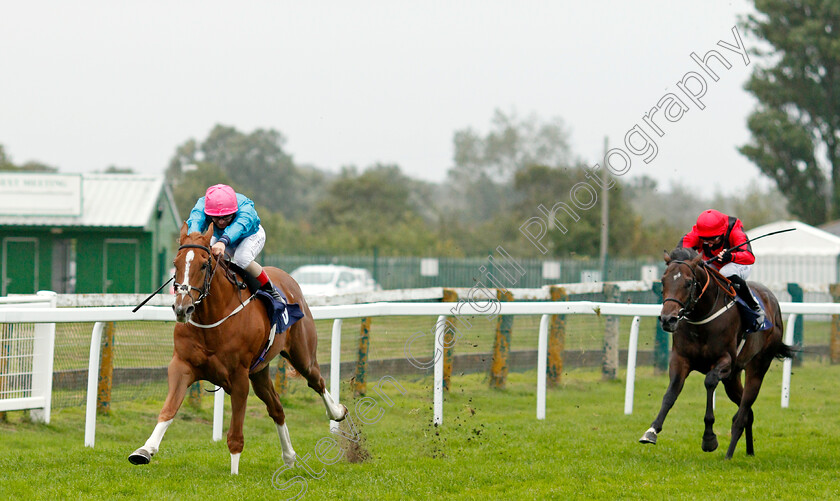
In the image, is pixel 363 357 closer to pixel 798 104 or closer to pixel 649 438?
pixel 649 438

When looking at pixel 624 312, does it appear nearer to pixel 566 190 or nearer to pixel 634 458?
pixel 634 458

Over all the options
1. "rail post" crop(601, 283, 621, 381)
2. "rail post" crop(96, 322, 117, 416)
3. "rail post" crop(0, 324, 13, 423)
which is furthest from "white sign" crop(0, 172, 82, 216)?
"rail post" crop(0, 324, 13, 423)

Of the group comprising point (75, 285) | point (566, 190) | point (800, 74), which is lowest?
point (75, 285)

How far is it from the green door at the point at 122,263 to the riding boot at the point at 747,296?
20.9 metres

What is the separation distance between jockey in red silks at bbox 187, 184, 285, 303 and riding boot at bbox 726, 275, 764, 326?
11.3 feet

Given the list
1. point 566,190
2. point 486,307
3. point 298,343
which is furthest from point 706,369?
point 566,190

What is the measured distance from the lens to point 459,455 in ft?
20.5

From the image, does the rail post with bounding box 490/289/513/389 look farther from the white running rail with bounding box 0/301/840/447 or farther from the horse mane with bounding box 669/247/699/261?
the horse mane with bounding box 669/247/699/261

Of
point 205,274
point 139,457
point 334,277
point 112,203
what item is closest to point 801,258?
point 334,277

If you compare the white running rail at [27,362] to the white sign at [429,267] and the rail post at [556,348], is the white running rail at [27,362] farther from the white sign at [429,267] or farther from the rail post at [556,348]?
the white sign at [429,267]

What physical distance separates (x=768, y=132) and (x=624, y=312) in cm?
2451

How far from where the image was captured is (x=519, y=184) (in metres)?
41.3

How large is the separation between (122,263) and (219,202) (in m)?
21.1

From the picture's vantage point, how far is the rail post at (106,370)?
7.37m
